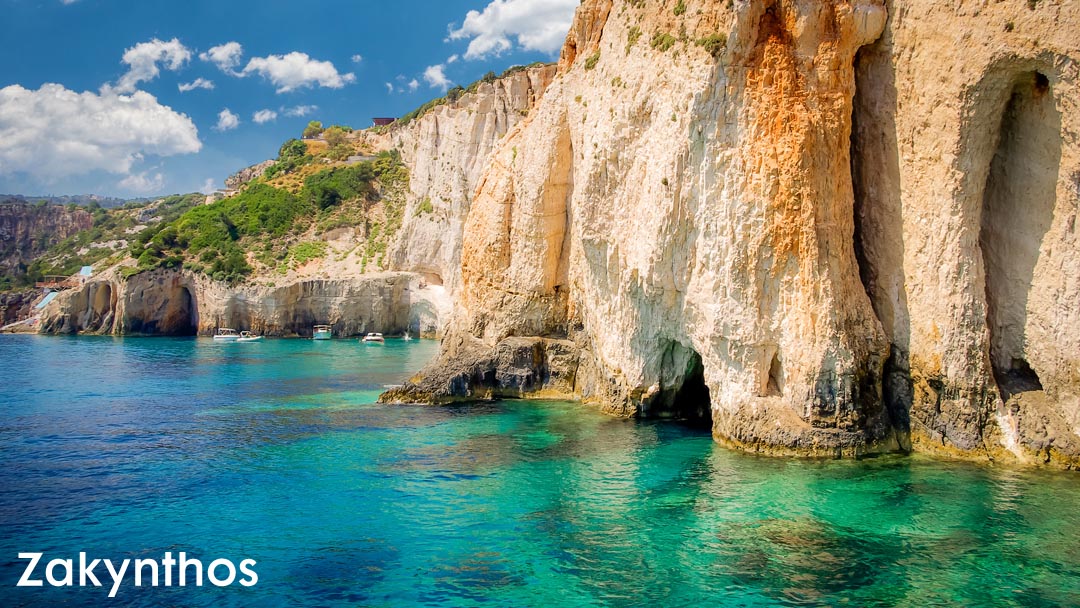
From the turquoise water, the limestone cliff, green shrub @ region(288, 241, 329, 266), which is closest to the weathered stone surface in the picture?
the turquoise water

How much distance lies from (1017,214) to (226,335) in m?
69.4

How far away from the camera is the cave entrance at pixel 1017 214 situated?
19.1m

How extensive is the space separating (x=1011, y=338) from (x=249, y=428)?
2439 centimetres

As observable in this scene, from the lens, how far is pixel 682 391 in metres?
27.9

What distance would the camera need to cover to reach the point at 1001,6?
18641 mm

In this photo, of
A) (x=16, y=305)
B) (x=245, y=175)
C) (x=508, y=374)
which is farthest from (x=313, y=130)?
(x=508, y=374)

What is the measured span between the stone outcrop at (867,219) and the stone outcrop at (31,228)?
139m

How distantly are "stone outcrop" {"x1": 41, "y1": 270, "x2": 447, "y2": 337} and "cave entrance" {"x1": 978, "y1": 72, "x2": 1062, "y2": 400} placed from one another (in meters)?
57.7

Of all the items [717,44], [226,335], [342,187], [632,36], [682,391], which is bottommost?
[682,391]

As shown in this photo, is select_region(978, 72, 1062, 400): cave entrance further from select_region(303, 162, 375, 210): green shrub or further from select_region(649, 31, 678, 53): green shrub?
select_region(303, 162, 375, 210): green shrub

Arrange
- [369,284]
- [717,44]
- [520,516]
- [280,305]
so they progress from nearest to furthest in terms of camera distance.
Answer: [520,516], [717,44], [369,284], [280,305]

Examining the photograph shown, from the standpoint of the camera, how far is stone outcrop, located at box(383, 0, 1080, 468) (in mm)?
19125

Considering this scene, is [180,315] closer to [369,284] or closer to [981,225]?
[369,284]

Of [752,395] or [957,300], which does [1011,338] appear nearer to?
[957,300]
